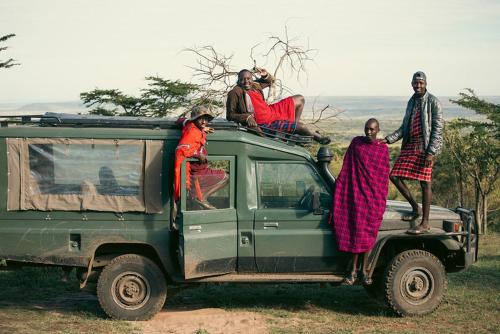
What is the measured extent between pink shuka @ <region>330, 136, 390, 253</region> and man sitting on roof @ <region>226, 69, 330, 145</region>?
1.77 ft

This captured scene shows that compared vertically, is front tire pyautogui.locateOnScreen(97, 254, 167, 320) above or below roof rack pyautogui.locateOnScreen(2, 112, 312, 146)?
below

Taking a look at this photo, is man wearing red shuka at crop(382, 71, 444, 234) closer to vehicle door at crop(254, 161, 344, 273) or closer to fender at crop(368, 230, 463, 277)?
fender at crop(368, 230, 463, 277)

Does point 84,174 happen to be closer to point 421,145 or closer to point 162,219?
point 162,219

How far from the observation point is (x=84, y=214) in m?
8.09

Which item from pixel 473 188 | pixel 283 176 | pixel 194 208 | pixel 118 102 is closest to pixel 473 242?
pixel 283 176

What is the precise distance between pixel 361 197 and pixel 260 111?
1.67 meters

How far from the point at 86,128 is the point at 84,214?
0.90 meters

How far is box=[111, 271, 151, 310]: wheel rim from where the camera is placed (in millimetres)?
8234

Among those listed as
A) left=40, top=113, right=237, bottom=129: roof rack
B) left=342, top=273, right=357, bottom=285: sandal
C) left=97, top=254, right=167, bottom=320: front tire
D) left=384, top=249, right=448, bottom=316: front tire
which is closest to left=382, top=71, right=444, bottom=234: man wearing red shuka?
left=384, top=249, right=448, bottom=316: front tire

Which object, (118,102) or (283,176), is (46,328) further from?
(118,102)

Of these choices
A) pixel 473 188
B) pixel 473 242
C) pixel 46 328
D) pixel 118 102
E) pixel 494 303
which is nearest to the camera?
pixel 46 328

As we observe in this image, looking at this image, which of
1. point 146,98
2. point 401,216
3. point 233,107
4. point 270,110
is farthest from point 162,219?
point 146,98

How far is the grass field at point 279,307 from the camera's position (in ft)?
26.3

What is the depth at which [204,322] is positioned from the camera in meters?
8.13
